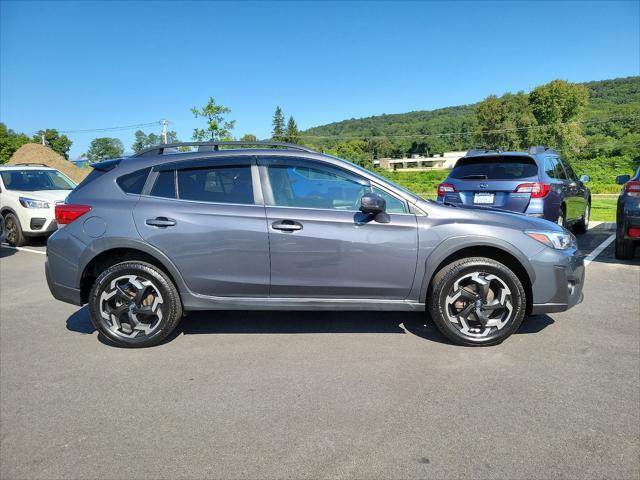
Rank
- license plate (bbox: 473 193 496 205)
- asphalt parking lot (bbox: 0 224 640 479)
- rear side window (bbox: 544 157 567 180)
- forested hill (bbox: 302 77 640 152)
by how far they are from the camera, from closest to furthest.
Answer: asphalt parking lot (bbox: 0 224 640 479) → license plate (bbox: 473 193 496 205) → rear side window (bbox: 544 157 567 180) → forested hill (bbox: 302 77 640 152)

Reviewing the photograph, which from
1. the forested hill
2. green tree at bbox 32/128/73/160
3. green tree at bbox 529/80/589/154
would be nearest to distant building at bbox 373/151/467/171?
the forested hill

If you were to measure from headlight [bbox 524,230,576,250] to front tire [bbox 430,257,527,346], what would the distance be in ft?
1.30

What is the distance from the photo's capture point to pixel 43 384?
343 centimetres

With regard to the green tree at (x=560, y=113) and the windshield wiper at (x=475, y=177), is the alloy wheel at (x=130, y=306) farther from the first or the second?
the green tree at (x=560, y=113)

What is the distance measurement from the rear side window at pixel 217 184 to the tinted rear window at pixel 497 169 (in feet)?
14.5

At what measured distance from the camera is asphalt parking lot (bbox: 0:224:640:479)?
96.3 inches

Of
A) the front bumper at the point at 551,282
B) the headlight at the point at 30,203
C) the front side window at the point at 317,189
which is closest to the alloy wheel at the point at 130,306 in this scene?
the front side window at the point at 317,189

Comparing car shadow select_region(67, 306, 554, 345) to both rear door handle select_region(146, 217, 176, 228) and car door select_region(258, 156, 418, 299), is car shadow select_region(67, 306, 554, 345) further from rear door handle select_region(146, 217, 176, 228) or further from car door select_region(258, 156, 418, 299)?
rear door handle select_region(146, 217, 176, 228)

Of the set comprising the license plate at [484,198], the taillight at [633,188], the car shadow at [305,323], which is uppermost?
the taillight at [633,188]

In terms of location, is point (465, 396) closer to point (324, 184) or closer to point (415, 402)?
point (415, 402)

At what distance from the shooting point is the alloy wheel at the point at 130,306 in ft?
13.3

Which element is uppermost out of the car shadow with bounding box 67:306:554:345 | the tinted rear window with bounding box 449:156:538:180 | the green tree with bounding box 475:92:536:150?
the green tree with bounding box 475:92:536:150

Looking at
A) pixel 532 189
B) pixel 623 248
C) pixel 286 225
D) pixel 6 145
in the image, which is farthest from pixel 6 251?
pixel 6 145

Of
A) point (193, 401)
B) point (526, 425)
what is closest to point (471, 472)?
point (526, 425)
